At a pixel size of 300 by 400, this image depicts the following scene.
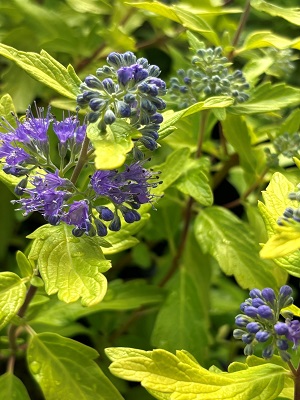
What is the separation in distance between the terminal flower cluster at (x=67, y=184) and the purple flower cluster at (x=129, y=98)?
50mm

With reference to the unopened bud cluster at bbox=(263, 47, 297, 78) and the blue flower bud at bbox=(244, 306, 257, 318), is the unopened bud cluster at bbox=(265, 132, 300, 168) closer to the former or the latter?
the unopened bud cluster at bbox=(263, 47, 297, 78)

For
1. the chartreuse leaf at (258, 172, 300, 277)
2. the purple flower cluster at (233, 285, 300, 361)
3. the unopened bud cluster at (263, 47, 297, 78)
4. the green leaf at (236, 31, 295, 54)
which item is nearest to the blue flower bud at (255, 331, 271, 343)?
the purple flower cluster at (233, 285, 300, 361)

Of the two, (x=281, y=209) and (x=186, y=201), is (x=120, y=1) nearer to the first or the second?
(x=186, y=201)

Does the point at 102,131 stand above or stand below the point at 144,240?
above

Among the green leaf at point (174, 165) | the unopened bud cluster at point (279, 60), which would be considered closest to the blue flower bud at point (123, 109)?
the green leaf at point (174, 165)

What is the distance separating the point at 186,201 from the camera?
1316 millimetres

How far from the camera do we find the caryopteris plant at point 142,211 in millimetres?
790

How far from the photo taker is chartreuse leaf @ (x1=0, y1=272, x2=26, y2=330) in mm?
862

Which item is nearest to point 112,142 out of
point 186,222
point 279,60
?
point 186,222

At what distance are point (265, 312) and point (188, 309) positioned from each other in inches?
18.4

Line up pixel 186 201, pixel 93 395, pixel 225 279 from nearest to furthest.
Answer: pixel 93 395 → pixel 186 201 → pixel 225 279

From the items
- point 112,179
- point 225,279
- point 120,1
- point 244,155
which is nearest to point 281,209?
point 112,179

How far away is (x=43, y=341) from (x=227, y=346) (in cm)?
68

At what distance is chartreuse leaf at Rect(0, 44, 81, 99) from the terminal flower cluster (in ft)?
0.14
